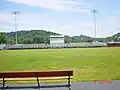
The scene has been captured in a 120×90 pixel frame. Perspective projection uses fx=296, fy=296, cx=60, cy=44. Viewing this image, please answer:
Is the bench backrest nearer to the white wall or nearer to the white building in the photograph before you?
the white building

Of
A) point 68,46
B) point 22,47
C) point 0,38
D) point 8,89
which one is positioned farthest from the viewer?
point 0,38

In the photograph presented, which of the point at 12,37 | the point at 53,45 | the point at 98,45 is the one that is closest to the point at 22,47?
the point at 53,45

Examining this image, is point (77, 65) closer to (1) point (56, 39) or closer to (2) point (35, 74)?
(2) point (35, 74)

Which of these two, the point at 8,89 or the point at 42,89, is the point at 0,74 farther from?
the point at 42,89

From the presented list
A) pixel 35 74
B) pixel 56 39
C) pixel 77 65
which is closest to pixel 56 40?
pixel 56 39

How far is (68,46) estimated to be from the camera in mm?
72562

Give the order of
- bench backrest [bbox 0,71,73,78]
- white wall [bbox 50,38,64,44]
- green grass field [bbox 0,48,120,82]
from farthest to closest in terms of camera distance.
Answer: white wall [bbox 50,38,64,44], green grass field [bbox 0,48,120,82], bench backrest [bbox 0,71,73,78]

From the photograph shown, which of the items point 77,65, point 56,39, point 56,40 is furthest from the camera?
point 56,39

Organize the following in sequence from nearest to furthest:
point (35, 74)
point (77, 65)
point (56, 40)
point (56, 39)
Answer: point (35, 74)
point (77, 65)
point (56, 40)
point (56, 39)

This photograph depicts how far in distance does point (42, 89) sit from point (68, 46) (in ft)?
205

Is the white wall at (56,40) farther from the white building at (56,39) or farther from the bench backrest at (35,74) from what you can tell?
the bench backrest at (35,74)

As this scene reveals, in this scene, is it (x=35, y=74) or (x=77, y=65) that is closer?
(x=35, y=74)

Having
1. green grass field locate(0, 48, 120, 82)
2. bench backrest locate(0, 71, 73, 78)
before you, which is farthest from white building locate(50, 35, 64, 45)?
bench backrest locate(0, 71, 73, 78)

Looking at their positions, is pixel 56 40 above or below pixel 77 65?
above
